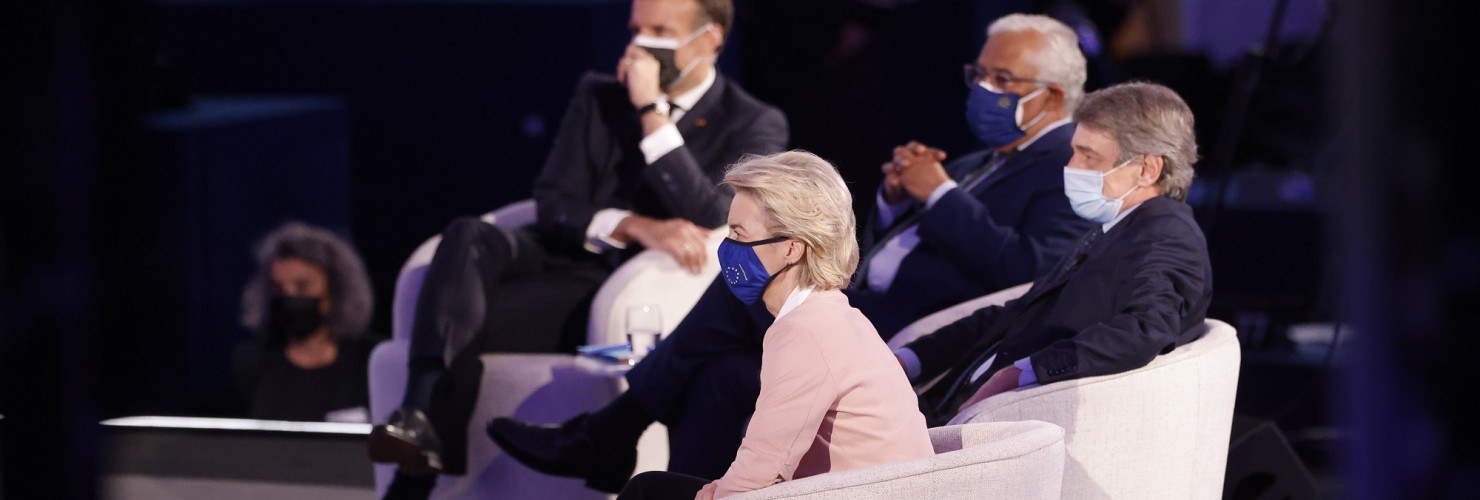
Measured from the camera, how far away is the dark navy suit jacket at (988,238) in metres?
3.12

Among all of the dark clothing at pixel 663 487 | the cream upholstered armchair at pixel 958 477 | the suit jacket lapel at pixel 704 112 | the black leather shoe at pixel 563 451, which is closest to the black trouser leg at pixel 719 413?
the black leather shoe at pixel 563 451

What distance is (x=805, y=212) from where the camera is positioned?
213 centimetres

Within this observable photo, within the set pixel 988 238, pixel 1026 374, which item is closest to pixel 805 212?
pixel 1026 374

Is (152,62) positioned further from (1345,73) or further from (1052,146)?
(1345,73)

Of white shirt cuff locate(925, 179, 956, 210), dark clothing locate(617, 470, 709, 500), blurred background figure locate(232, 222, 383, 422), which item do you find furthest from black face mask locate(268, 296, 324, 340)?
dark clothing locate(617, 470, 709, 500)

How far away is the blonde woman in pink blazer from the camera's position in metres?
1.99

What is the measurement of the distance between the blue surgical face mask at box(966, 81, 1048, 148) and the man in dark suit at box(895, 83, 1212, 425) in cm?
58

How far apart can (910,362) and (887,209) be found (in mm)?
714

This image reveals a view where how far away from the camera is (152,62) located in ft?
15.4

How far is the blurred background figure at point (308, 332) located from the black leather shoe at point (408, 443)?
1088 millimetres

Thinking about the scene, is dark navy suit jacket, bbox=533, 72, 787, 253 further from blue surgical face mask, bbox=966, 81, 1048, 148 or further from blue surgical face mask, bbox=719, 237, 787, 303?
blue surgical face mask, bbox=719, 237, 787, 303

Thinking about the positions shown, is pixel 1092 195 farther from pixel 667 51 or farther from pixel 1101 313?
pixel 667 51

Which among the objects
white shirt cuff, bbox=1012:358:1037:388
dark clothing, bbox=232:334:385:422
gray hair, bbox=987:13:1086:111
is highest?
gray hair, bbox=987:13:1086:111

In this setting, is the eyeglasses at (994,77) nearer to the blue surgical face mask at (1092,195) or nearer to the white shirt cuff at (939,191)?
the white shirt cuff at (939,191)
